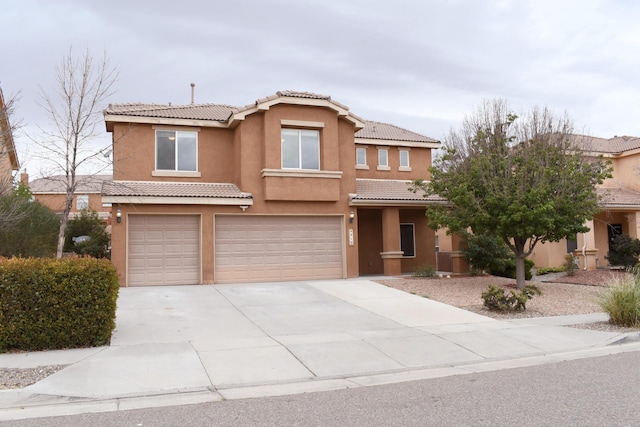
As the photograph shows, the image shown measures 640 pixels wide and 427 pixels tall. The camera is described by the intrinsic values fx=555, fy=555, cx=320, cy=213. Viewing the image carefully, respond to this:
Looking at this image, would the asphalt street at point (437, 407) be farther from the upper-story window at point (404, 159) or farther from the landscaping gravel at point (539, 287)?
the upper-story window at point (404, 159)

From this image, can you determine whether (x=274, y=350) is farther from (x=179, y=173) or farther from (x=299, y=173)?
(x=179, y=173)

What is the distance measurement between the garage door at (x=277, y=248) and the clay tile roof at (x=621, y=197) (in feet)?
40.7

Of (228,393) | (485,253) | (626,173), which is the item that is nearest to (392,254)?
(485,253)

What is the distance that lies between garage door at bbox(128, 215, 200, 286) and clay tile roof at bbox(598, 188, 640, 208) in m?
17.2

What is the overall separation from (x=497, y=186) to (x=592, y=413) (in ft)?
36.7

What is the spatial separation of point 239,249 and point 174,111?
5.77 m

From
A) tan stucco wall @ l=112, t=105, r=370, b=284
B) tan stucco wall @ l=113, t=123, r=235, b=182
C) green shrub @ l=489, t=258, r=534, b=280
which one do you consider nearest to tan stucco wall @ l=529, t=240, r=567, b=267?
green shrub @ l=489, t=258, r=534, b=280

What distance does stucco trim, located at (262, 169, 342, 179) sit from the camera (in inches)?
755

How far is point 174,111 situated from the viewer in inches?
803

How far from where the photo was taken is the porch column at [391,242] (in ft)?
68.6

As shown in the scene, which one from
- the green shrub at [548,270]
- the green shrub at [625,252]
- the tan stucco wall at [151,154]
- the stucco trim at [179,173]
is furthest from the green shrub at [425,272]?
the green shrub at [625,252]

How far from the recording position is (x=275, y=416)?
6156 millimetres

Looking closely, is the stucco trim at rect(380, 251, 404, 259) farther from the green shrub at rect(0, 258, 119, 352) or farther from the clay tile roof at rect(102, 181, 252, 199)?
the green shrub at rect(0, 258, 119, 352)

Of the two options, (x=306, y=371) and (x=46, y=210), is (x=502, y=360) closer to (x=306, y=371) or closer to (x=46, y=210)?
(x=306, y=371)
